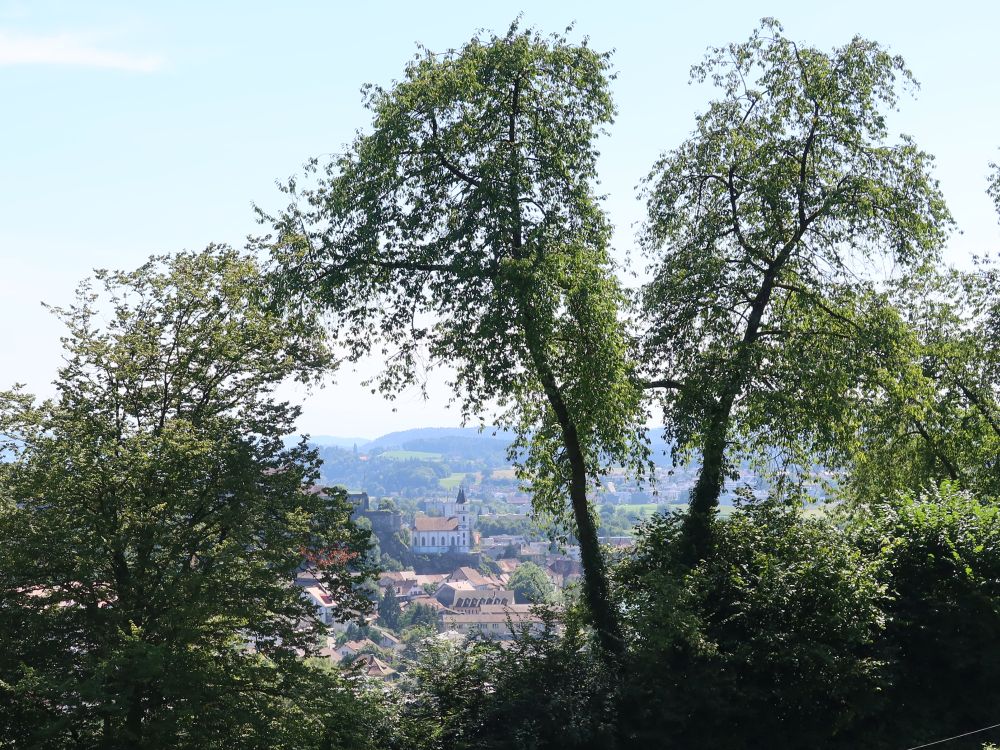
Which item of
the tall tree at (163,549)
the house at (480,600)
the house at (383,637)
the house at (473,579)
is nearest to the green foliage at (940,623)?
the tall tree at (163,549)

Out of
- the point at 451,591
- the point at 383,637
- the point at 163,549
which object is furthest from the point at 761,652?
the point at 451,591

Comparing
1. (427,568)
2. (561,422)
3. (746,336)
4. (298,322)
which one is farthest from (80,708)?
(427,568)

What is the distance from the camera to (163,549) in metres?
10.5

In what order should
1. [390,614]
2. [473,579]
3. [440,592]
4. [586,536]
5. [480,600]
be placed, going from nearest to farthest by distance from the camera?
[586,536] → [390,614] → [480,600] → [440,592] → [473,579]

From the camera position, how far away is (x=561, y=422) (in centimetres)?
1353

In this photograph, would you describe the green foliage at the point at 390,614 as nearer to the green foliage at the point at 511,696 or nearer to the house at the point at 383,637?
the house at the point at 383,637

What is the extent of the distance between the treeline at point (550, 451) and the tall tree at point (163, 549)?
0.04 m

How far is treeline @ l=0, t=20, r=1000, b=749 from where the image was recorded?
32.9 ft

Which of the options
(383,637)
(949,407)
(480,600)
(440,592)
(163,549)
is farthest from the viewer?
(440,592)

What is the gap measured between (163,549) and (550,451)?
5949 mm

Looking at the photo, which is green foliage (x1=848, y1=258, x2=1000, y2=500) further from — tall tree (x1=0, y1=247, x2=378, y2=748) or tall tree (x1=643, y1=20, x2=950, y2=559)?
tall tree (x1=0, y1=247, x2=378, y2=748)

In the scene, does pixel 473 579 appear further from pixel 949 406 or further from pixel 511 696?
pixel 511 696

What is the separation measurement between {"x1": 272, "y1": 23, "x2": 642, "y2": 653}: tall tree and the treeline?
0.05 m

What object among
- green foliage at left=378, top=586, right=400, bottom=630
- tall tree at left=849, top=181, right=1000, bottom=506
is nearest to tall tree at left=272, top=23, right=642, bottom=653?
tall tree at left=849, top=181, right=1000, bottom=506
